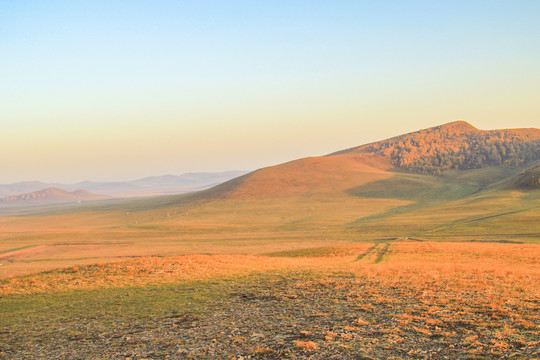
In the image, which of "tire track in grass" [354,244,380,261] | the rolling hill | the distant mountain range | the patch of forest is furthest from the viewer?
the patch of forest

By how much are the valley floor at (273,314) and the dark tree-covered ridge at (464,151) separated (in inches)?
5558

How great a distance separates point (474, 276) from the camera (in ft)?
62.1

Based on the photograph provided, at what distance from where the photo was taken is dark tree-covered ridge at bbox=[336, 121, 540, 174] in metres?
156

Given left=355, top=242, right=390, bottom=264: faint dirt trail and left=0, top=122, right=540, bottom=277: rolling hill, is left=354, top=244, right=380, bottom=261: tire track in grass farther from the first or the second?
left=0, top=122, right=540, bottom=277: rolling hill

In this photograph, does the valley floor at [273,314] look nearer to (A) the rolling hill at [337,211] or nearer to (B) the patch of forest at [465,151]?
(A) the rolling hill at [337,211]

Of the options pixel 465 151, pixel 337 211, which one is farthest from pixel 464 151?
pixel 337 211

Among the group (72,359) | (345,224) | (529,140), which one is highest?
(529,140)

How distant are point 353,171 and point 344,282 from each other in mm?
128574

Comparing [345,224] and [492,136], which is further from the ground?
[492,136]

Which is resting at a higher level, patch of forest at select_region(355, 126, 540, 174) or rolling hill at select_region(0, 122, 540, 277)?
patch of forest at select_region(355, 126, 540, 174)

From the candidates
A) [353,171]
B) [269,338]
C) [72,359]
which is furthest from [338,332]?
[353,171]

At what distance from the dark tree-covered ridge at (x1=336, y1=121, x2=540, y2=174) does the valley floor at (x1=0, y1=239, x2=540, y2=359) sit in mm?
141181

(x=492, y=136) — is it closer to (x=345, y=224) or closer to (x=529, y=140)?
(x=529, y=140)

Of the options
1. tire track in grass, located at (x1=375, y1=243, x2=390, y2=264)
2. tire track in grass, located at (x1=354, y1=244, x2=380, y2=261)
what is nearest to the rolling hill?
tire track in grass, located at (x1=354, y1=244, x2=380, y2=261)
